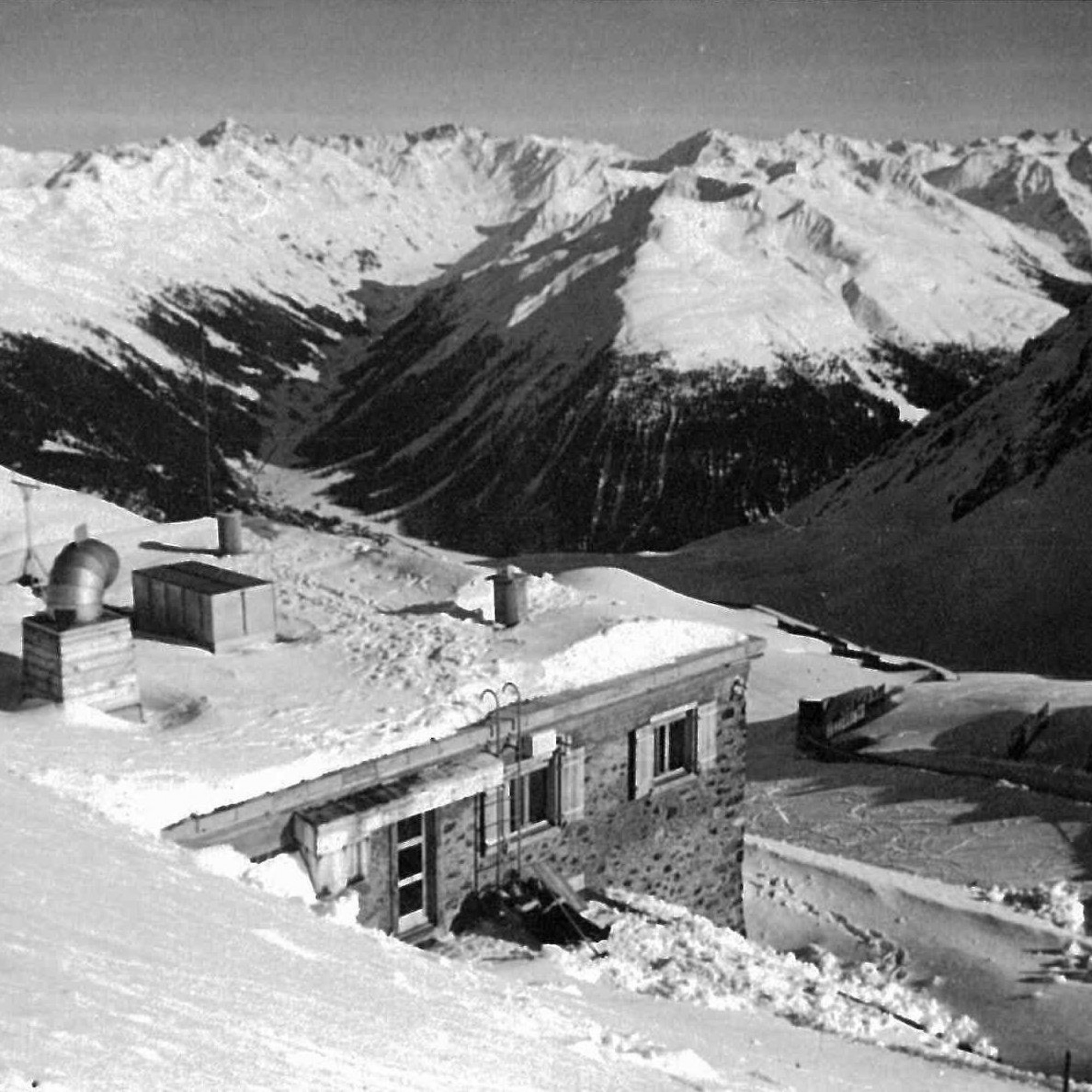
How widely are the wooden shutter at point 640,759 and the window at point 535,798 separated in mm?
858

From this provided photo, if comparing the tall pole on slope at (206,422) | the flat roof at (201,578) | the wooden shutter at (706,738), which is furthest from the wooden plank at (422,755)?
the tall pole on slope at (206,422)

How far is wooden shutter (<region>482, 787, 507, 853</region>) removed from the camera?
16125 mm

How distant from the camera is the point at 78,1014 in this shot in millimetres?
6547

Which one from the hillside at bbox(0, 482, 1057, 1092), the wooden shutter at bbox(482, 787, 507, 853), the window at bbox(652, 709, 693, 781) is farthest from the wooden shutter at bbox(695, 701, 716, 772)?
the wooden shutter at bbox(482, 787, 507, 853)

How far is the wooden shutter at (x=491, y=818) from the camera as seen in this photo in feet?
52.9

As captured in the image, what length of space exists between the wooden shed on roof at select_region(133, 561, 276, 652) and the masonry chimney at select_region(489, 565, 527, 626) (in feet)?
9.71

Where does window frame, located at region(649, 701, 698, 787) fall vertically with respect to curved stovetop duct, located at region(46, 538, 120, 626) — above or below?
below

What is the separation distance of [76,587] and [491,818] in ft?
17.6

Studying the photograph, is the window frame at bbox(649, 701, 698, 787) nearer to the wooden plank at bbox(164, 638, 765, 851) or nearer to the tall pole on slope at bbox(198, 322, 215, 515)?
the wooden plank at bbox(164, 638, 765, 851)

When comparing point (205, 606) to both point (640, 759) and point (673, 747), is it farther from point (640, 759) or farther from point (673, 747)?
point (673, 747)

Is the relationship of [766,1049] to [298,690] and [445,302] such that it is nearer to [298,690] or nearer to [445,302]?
[298,690]

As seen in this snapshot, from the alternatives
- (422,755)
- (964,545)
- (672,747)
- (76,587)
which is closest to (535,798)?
(422,755)

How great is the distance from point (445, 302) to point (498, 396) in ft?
169

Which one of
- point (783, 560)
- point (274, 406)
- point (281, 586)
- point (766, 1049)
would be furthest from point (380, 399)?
point (766, 1049)
